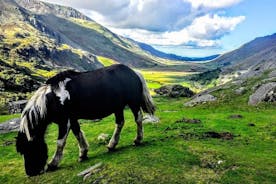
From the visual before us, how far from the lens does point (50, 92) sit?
1492 cm

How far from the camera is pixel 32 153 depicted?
14.8 metres

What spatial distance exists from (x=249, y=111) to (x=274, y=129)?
11554 millimetres

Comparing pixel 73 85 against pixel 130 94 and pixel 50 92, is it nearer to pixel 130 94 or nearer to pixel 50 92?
pixel 50 92

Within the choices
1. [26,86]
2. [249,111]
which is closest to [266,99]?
[249,111]

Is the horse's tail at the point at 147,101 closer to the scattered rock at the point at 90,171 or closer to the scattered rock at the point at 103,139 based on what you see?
the scattered rock at the point at 103,139

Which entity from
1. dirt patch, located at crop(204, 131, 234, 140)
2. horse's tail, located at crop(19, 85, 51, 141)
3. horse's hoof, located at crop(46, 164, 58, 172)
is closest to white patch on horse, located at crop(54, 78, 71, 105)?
horse's tail, located at crop(19, 85, 51, 141)

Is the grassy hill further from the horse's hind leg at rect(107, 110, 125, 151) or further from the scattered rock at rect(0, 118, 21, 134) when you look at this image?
the scattered rock at rect(0, 118, 21, 134)

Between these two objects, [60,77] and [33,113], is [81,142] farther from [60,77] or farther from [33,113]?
[60,77]

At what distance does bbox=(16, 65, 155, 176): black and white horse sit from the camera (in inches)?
579

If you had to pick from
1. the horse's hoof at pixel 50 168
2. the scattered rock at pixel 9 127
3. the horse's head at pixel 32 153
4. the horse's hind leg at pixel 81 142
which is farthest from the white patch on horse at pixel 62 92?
the scattered rock at pixel 9 127

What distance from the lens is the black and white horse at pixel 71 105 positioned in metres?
14.7

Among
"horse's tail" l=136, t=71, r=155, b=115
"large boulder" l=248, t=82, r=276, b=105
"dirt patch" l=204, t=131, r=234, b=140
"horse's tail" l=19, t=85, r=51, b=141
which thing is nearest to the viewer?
"horse's tail" l=19, t=85, r=51, b=141

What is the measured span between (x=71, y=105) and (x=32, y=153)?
262 cm

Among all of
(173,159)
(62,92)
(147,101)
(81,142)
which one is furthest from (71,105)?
(173,159)
